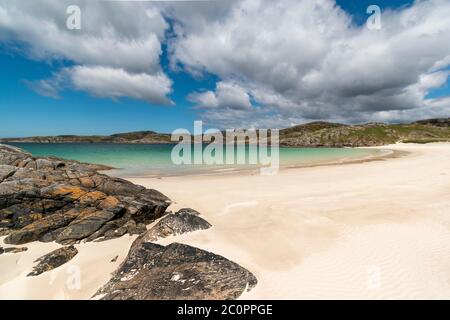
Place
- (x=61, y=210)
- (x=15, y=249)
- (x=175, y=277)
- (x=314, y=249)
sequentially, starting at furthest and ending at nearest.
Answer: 1. (x=61, y=210)
2. (x=314, y=249)
3. (x=15, y=249)
4. (x=175, y=277)

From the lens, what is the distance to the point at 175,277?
6234mm

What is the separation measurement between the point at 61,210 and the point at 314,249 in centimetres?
1065

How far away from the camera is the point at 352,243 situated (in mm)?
8758

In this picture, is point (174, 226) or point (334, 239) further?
point (174, 226)

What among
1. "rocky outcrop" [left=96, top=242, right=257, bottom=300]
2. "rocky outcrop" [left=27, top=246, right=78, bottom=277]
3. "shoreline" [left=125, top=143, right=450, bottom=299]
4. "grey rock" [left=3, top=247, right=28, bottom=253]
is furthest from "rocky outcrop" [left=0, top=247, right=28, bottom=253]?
"shoreline" [left=125, top=143, right=450, bottom=299]

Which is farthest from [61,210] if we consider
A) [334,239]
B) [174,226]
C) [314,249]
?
[334,239]

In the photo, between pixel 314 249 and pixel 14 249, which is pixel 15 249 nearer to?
pixel 14 249

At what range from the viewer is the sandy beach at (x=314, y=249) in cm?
632

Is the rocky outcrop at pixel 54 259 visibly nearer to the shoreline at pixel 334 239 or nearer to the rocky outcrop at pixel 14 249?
the rocky outcrop at pixel 14 249

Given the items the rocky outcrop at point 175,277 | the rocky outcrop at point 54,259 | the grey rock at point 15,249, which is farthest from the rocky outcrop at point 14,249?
the rocky outcrop at point 175,277

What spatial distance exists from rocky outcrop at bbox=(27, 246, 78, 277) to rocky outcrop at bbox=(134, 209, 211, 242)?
8.01 ft

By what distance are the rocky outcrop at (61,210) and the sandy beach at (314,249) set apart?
2.06 ft

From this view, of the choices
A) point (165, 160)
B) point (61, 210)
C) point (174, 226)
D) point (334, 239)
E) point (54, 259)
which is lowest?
point (54, 259)
